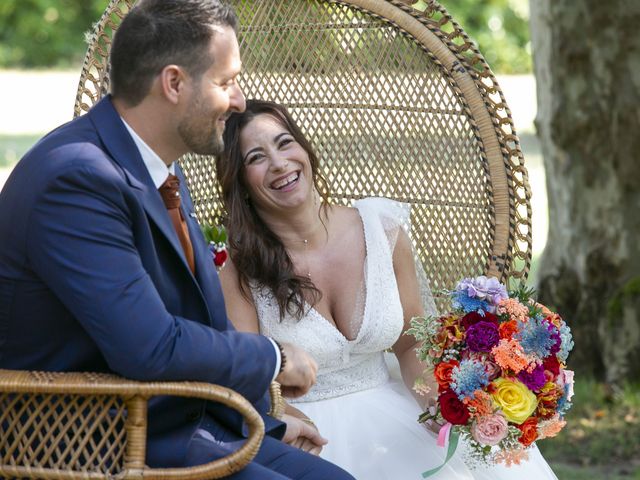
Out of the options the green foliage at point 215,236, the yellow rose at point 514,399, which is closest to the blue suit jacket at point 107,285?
the green foliage at point 215,236

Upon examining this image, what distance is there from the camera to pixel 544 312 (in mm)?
2914

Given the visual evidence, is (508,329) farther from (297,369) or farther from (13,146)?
(13,146)

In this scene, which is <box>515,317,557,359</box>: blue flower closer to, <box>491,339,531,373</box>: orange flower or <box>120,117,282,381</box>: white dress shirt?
<box>491,339,531,373</box>: orange flower

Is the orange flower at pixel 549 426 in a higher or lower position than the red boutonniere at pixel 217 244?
lower

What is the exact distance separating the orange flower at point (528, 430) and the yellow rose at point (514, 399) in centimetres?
3

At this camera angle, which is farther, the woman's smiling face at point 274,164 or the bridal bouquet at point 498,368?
the woman's smiling face at point 274,164

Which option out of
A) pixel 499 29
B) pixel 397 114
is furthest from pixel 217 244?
pixel 499 29

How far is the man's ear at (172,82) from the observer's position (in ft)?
8.10

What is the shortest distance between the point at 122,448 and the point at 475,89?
1.66 metres

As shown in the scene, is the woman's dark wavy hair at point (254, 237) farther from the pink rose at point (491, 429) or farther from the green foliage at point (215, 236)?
the pink rose at point (491, 429)

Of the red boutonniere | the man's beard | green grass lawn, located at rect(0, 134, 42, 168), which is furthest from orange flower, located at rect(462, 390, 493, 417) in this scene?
green grass lawn, located at rect(0, 134, 42, 168)

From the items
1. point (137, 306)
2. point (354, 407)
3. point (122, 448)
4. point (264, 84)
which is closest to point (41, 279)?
point (137, 306)

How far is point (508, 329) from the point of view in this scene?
9.25ft

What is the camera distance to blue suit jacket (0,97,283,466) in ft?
7.52
